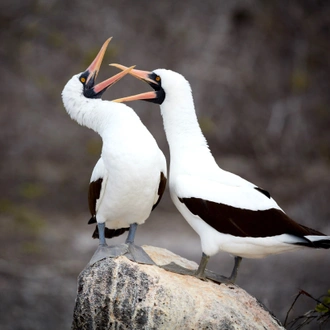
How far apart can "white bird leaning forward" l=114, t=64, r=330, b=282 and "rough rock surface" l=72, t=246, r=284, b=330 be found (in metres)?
0.45

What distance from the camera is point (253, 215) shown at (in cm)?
615

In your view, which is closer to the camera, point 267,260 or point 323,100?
point 267,260

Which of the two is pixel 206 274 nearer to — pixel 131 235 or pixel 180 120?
pixel 131 235

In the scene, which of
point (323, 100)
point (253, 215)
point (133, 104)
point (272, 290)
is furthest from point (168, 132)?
point (323, 100)

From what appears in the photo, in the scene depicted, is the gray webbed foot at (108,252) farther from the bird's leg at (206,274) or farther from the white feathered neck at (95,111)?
the white feathered neck at (95,111)

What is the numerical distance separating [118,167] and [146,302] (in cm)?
112

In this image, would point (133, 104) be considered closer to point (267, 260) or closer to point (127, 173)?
point (267, 260)

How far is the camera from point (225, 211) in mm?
6137

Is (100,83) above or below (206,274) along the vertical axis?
above

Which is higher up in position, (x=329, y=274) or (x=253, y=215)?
(x=253, y=215)

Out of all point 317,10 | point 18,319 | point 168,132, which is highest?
point 317,10

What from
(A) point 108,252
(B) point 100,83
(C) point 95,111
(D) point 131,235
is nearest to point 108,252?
(A) point 108,252

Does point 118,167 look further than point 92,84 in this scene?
No

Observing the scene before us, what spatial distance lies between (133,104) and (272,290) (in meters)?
4.82
